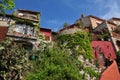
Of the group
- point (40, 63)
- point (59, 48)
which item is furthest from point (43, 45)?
point (40, 63)

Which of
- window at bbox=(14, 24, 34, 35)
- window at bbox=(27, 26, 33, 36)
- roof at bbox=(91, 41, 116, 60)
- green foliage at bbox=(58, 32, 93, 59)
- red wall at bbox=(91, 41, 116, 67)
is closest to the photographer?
green foliage at bbox=(58, 32, 93, 59)

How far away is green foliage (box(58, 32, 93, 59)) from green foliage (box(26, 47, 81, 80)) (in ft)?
5.87

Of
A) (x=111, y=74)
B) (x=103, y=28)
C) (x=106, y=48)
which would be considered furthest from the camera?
Result: (x=103, y=28)

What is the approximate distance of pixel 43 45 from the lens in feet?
91.6

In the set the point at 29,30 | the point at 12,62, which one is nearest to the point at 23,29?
the point at 29,30

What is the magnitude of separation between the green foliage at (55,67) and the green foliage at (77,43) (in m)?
1.79

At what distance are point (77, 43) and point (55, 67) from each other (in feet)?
22.6

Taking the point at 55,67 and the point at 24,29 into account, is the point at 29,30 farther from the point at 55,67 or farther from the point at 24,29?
the point at 55,67

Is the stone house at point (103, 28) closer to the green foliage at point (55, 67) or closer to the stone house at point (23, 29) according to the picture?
the stone house at point (23, 29)

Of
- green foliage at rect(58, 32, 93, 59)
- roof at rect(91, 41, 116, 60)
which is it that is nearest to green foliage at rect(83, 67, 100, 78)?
green foliage at rect(58, 32, 93, 59)

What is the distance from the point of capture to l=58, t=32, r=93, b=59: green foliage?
2831cm

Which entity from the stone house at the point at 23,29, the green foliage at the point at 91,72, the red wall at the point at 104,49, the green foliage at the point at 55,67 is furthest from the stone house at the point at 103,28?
the green foliage at the point at 55,67

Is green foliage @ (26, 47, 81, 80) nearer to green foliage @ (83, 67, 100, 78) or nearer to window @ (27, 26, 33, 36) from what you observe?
green foliage @ (83, 67, 100, 78)

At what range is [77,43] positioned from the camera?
95.3 feet
